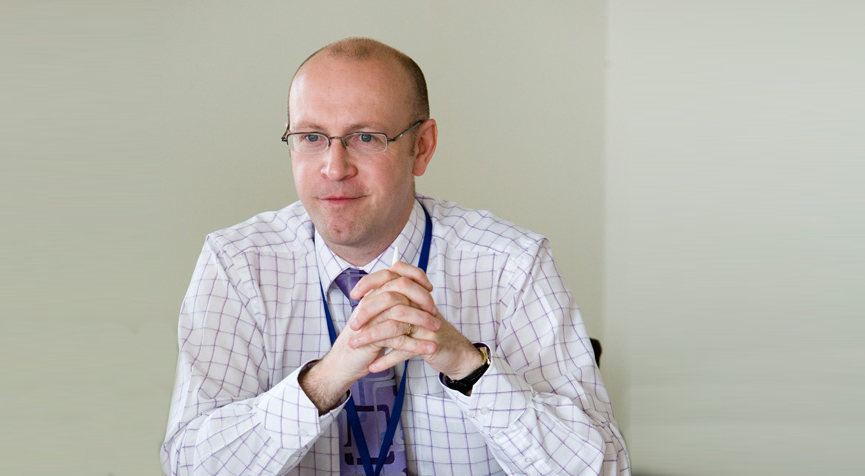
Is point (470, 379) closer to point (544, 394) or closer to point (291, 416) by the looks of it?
point (544, 394)

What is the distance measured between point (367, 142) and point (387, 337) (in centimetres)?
51

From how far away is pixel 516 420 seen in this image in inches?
57.7

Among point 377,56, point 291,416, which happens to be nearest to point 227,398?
point 291,416

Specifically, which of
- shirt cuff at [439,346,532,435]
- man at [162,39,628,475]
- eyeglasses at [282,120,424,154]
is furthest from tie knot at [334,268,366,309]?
shirt cuff at [439,346,532,435]

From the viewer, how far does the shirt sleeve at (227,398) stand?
144 cm

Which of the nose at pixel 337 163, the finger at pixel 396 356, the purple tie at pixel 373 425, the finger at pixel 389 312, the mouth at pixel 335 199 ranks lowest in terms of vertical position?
the purple tie at pixel 373 425

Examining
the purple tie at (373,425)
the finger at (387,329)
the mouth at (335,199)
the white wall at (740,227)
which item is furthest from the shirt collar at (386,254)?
the white wall at (740,227)

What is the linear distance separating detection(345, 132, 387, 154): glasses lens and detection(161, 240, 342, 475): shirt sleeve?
0.39 metres

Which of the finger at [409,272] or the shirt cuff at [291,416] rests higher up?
the finger at [409,272]

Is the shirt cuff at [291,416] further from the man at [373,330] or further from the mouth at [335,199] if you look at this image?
the mouth at [335,199]

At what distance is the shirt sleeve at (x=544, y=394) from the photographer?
146cm

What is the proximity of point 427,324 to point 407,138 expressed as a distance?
541mm

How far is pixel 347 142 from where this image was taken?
1696 mm

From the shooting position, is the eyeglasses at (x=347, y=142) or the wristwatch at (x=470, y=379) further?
the eyeglasses at (x=347, y=142)
